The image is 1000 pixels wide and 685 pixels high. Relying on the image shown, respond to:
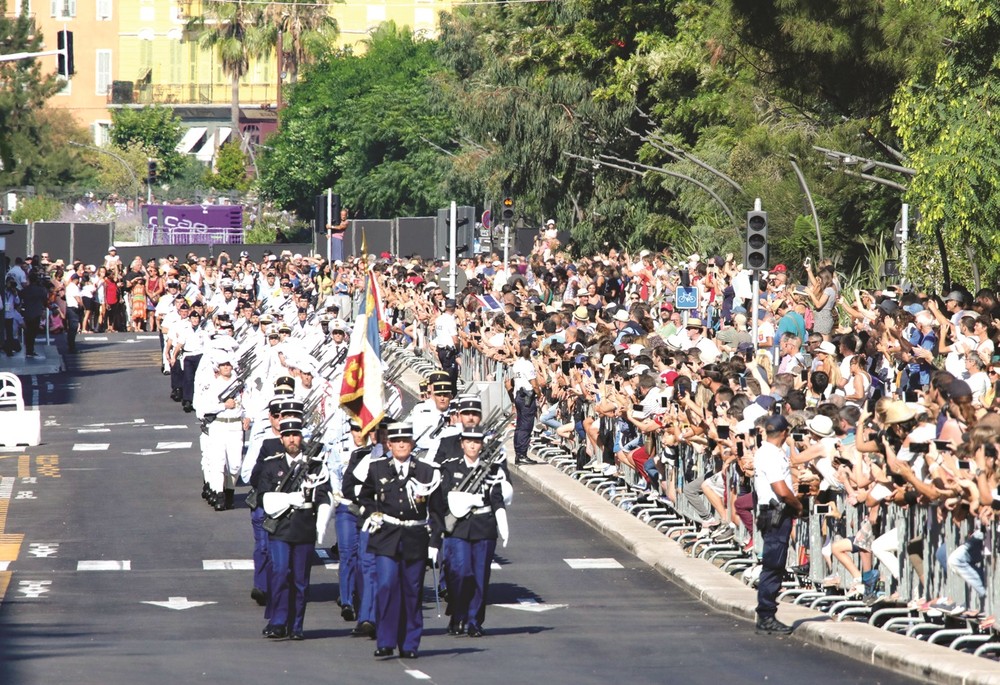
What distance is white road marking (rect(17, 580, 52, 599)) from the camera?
54.0 ft

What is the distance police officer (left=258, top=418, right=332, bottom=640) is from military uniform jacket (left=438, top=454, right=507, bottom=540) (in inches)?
36.7

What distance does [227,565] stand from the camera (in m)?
18.2

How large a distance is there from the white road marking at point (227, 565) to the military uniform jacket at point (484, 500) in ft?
12.7

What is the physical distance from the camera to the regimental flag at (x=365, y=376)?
15.9 m

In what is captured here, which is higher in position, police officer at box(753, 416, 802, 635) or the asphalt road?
police officer at box(753, 416, 802, 635)

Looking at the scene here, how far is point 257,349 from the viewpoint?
1009 inches

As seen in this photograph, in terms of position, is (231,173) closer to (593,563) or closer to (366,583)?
(593,563)

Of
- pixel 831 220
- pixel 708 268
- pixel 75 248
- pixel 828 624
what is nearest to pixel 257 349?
pixel 708 268

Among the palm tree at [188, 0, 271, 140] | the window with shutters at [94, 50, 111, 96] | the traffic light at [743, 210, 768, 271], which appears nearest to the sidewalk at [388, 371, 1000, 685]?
the traffic light at [743, 210, 768, 271]

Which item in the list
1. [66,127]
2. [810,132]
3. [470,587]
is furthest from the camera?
[66,127]

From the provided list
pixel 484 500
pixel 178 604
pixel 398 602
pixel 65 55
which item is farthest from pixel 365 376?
pixel 65 55

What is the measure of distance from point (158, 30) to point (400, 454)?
105101mm

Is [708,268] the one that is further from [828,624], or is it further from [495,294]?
[828,624]

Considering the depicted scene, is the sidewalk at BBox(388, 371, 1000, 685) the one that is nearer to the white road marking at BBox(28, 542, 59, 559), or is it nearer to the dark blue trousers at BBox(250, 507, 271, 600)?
the dark blue trousers at BBox(250, 507, 271, 600)
